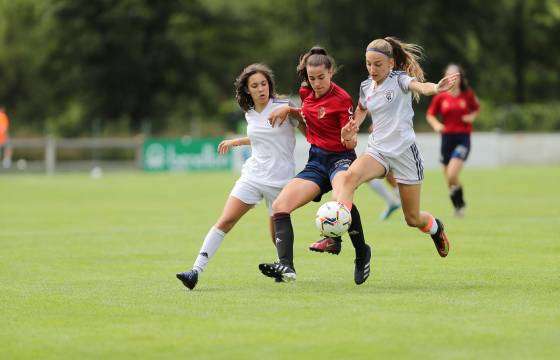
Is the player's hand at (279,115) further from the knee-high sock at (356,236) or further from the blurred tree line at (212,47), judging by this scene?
the blurred tree line at (212,47)

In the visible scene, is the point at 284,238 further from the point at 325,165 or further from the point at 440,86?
the point at 440,86

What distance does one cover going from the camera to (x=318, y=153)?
10148 mm

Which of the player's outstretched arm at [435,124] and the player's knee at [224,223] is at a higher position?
the player's outstretched arm at [435,124]

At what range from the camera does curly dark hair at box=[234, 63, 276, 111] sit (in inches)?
402

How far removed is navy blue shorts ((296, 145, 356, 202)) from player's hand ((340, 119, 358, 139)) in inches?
15.0

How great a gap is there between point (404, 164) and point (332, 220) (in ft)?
3.60

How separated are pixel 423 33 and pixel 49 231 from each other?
4682cm

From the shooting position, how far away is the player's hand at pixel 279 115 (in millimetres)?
9969

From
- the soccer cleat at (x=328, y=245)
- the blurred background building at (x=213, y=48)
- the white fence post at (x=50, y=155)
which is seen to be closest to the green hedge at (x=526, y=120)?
the blurred background building at (x=213, y=48)

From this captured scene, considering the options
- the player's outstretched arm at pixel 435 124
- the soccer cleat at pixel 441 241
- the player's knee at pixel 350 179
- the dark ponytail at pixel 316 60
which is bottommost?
the soccer cleat at pixel 441 241

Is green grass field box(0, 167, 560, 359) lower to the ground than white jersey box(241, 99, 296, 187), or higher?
lower

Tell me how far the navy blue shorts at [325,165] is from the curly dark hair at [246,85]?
0.71 meters

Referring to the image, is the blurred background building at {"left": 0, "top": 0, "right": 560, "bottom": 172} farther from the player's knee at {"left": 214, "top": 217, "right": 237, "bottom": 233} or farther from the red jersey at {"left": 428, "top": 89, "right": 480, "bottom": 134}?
the player's knee at {"left": 214, "top": 217, "right": 237, "bottom": 233}

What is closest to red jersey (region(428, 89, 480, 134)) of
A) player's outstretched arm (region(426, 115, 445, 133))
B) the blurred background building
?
player's outstretched arm (region(426, 115, 445, 133))
